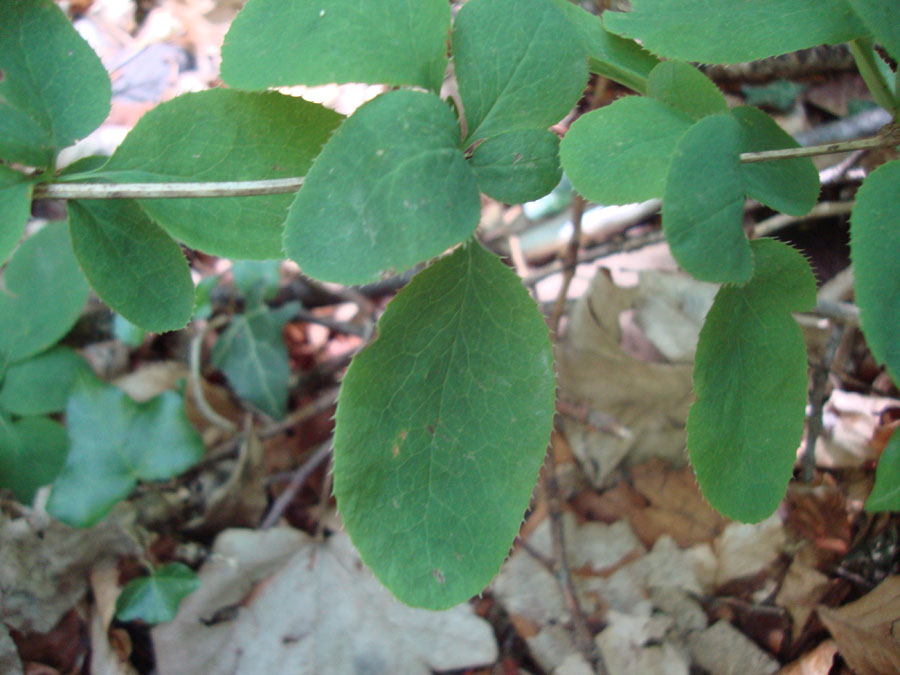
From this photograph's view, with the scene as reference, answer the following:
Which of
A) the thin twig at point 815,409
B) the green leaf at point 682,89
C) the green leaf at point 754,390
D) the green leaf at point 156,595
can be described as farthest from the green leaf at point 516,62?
the green leaf at point 156,595

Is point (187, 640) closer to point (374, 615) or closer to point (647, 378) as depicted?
point (374, 615)

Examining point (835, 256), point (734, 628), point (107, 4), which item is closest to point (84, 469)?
point (734, 628)

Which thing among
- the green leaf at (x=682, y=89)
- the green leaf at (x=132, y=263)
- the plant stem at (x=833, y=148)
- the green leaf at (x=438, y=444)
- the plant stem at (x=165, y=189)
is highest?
the green leaf at (x=682, y=89)

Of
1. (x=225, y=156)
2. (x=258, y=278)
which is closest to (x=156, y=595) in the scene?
(x=258, y=278)

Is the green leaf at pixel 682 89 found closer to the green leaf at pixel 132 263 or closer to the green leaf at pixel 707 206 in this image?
the green leaf at pixel 707 206

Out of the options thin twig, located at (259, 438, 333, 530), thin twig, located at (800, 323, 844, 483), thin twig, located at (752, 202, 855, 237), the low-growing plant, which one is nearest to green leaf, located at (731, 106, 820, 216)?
the low-growing plant

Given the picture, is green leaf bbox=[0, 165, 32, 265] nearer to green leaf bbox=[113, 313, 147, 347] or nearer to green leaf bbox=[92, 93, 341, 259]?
green leaf bbox=[92, 93, 341, 259]
